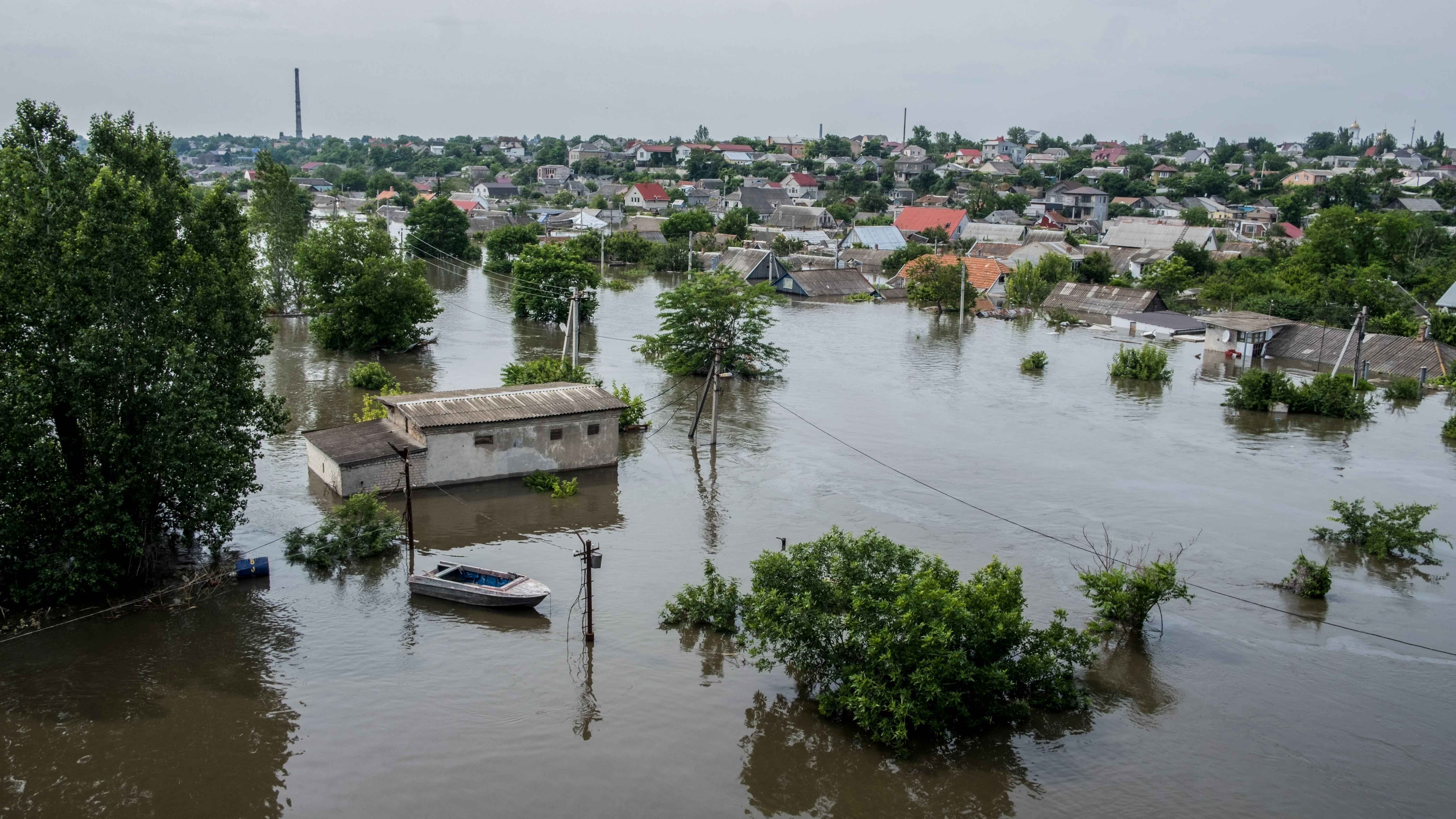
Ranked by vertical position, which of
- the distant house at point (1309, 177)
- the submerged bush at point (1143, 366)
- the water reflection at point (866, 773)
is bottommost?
the water reflection at point (866, 773)

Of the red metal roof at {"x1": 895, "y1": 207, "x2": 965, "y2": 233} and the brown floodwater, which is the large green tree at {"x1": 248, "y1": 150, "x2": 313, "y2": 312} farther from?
the red metal roof at {"x1": 895, "y1": 207, "x2": 965, "y2": 233}

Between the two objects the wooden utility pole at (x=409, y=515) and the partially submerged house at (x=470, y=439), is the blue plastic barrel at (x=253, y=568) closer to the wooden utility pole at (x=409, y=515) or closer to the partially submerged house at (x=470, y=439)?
the wooden utility pole at (x=409, y=515)

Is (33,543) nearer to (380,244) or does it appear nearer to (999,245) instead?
(380,244)

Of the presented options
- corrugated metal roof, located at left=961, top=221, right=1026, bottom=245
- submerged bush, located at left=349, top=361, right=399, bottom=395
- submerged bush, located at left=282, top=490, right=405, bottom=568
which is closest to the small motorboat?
submerged bush, located at left=282, top=490, right=405, bottom=568

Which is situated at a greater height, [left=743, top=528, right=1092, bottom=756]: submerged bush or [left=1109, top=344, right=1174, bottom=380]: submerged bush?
[left=1109, top=344, right=1174, bottom=380]: submerged bush

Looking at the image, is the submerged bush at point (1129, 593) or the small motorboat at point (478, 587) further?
the small motorboat at point (478, 587)

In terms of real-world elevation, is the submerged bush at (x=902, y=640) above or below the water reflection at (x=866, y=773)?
above

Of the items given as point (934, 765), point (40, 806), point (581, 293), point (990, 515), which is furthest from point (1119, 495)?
point (581, 293)

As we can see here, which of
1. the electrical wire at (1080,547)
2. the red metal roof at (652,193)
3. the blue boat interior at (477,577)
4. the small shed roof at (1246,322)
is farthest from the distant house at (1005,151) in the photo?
the blue boat interior at (477,577)
